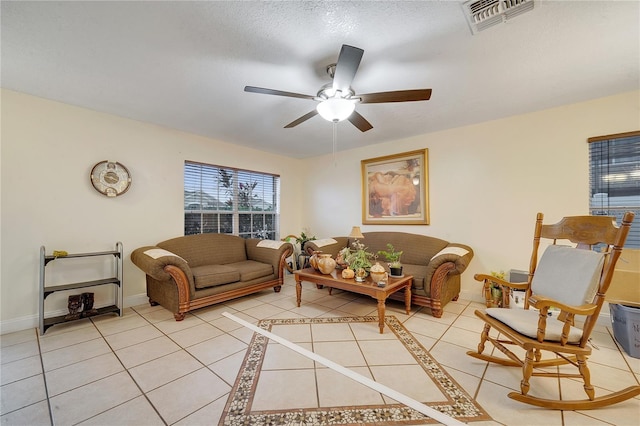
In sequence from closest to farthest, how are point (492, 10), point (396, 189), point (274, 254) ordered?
1. point (492, 10)
2. point (274, 254)
3. point (396, 189)

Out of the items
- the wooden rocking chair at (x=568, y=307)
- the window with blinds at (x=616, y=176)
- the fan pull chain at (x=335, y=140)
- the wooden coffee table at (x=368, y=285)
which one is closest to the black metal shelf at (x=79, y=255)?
the wooden coffee table at (x=368, y=285)

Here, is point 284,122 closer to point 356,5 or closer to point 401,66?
point 401,66

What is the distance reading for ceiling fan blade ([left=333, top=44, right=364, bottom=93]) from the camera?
5.10ft

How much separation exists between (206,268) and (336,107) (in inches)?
104

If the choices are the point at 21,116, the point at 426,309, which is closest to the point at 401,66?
the point at 426,309

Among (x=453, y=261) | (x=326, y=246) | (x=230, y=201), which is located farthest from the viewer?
(x=230, y=201)

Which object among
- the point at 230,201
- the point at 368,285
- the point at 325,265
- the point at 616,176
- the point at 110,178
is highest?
the point at 110,178

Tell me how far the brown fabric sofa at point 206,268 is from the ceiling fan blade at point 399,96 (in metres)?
2.58

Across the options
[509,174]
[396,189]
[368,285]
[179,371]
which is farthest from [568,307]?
[396,189]

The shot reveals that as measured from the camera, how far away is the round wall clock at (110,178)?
118 inches

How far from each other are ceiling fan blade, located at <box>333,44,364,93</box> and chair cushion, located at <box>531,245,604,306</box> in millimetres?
2060

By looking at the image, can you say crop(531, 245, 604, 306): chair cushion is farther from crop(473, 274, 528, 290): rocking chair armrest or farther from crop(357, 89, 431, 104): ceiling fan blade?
crop(357, 89, 431, 104): ceiling fan blade

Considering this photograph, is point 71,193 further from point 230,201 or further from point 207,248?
point 230,201

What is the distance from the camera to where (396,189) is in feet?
13.8
